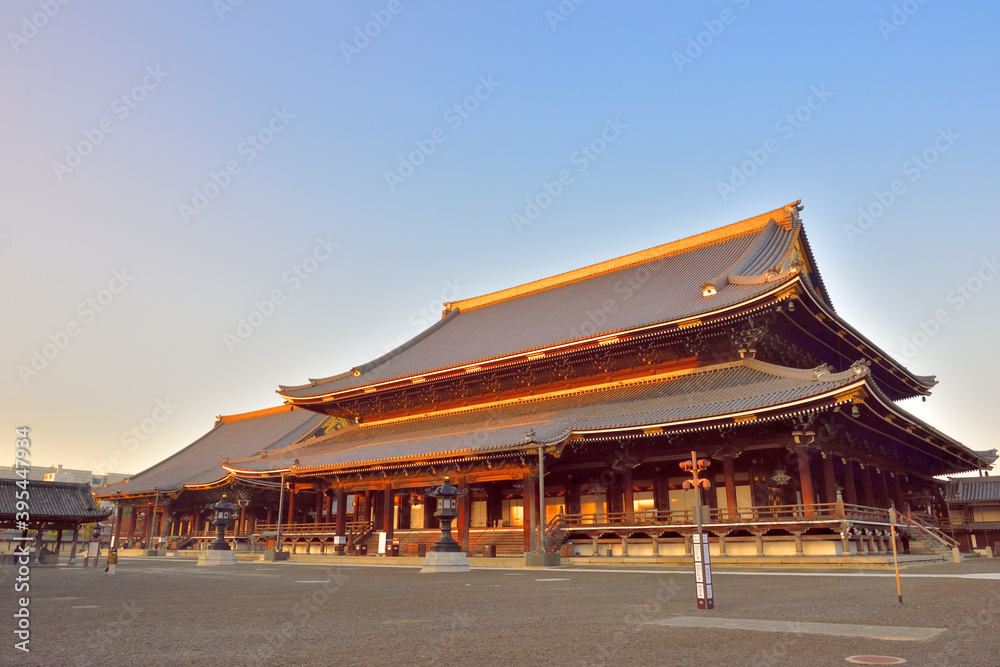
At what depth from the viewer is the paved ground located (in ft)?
19.2

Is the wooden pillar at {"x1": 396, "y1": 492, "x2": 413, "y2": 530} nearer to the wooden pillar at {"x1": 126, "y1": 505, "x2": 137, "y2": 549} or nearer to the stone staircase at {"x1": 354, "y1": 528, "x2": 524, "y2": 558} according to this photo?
the stone staircase at {"x1": 354, "y1": 528, "x2": 524, "y2": 558}

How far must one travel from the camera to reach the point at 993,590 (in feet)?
39.4

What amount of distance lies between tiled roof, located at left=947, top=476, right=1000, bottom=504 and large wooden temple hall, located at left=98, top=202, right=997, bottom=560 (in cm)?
142

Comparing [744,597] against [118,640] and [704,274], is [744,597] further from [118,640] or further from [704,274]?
[704,274]

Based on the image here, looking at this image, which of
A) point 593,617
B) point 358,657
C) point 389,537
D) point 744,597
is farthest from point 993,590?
point 389,537

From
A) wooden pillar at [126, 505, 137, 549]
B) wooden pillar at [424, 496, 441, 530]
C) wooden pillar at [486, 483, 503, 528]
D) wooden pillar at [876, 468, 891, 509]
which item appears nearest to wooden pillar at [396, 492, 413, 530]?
wooden pillar at [424, 496, 441, 530]

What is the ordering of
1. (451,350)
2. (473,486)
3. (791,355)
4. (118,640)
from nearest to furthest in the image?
(118,640)
(791,355)
(473,486)
(451,350)

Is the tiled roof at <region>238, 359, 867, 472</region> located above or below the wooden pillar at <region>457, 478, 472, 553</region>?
above

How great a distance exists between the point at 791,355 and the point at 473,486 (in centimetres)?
1600

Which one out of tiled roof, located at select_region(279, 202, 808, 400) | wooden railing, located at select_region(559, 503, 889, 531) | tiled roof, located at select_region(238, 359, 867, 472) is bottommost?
wooden railing, located at select_region(559, 503, 889, 531)

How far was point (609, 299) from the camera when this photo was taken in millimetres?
36969

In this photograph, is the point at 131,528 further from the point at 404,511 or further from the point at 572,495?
the point at 572,495

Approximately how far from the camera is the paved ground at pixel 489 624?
5.84 m

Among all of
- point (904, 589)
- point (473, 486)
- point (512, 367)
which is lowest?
point (904, 589)
